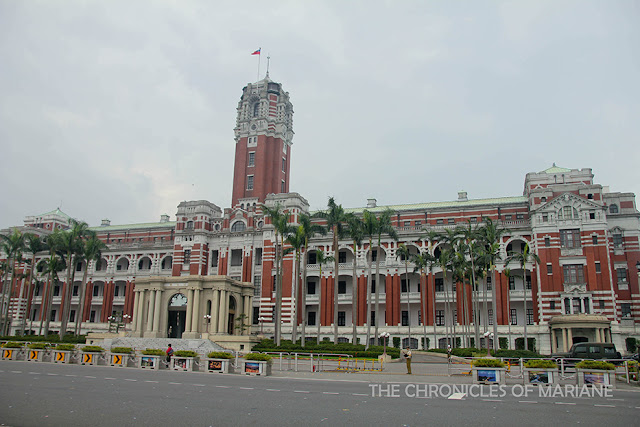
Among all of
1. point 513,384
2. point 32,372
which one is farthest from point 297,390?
point 32,372

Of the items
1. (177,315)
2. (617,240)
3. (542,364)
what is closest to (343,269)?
(177,315)

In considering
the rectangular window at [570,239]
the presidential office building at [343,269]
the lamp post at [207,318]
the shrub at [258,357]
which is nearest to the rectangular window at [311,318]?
the presidential office building at [343,269]

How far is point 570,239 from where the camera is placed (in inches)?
2478

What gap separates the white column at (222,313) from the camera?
6050 cm

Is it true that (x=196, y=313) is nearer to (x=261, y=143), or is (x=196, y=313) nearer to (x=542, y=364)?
(x=261, y=143)

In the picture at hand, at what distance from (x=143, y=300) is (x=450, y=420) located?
54092 mm

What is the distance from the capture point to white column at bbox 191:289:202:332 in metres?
59.7

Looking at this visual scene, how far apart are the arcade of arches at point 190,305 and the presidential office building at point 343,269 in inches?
5.1

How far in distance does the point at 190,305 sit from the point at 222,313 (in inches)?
149

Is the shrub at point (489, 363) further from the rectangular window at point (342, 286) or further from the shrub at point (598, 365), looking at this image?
the rectangular window at point (342, 286)

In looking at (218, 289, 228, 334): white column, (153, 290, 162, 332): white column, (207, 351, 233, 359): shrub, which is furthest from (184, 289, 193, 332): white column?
(207, 351, 233, 359): shrub

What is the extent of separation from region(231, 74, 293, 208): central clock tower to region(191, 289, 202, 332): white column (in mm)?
22501

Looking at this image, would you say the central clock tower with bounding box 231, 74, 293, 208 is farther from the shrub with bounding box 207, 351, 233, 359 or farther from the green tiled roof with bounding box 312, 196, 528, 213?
the shrub with bounding box 207, 351, 233, 359

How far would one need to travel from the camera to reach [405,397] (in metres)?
20.3
